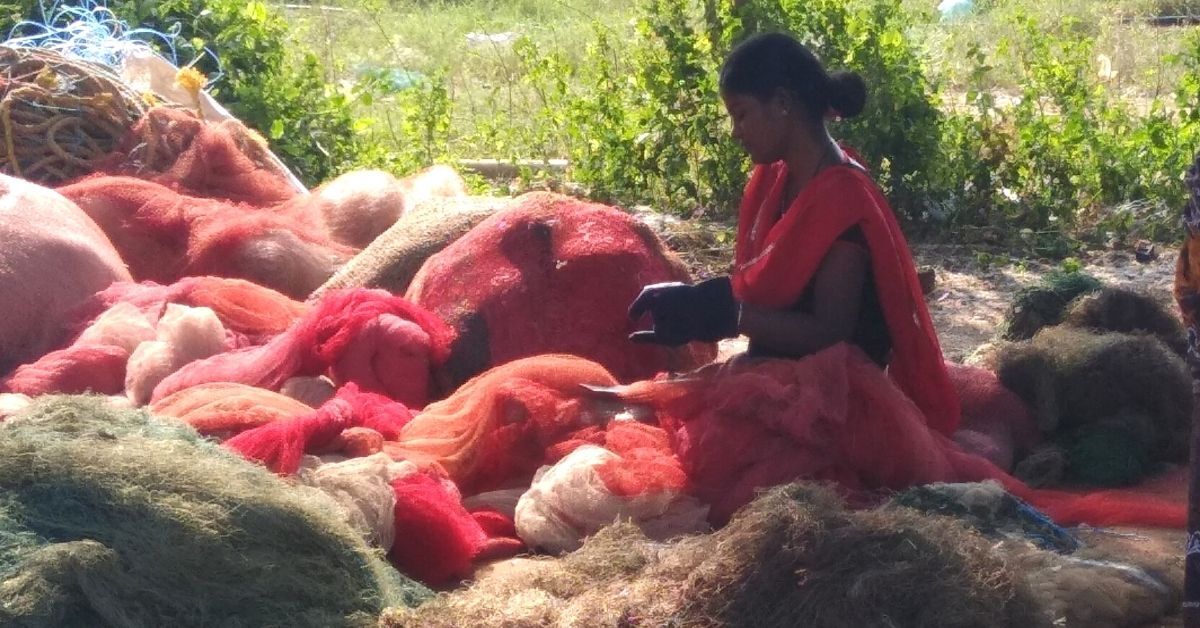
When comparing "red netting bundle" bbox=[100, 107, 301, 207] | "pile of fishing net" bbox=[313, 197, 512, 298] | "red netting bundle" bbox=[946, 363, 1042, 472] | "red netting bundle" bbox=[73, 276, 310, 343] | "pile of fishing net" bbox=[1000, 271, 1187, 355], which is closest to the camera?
"red netting bundle" bbox=[946, 363, 1042, 472]

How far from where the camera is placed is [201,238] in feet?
18.3

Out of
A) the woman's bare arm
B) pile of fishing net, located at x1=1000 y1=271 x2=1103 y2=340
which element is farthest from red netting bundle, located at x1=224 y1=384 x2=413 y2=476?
pile of fishing net, located at x1=1000 y1=271 x2=1103 y2=340

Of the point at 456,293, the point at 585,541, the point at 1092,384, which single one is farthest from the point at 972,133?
the point at 585,541

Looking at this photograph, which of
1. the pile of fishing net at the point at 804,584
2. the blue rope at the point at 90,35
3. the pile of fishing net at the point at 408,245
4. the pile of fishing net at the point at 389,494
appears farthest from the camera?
the blue rope at the point at 90,35

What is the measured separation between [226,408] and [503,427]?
0.75m

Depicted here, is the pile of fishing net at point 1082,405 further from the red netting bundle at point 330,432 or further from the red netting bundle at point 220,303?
the red netting bundle at point 220,303

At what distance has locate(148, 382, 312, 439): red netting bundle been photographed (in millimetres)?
3795

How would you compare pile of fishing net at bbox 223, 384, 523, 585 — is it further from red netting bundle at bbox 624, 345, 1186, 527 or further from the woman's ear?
the woman's ear

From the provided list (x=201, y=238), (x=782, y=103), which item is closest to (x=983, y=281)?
(x=782, y=103)

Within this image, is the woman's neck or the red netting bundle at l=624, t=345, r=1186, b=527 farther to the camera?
the woman's neck

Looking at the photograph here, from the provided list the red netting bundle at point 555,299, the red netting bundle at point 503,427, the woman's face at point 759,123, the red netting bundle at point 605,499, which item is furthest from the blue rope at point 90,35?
the red netting bundle at point 605,499

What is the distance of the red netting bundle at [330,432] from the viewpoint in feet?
11.7

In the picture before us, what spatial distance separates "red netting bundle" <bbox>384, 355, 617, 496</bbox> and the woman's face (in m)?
0.82

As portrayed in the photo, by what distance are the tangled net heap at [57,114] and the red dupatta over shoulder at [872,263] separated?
3342 millimetres
